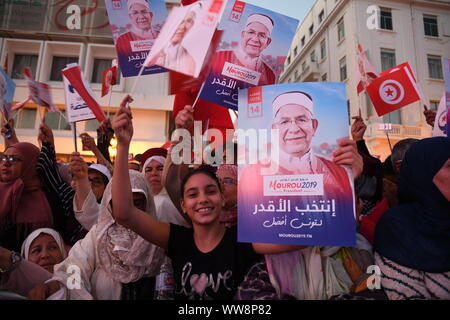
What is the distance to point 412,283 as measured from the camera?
4.28 feet

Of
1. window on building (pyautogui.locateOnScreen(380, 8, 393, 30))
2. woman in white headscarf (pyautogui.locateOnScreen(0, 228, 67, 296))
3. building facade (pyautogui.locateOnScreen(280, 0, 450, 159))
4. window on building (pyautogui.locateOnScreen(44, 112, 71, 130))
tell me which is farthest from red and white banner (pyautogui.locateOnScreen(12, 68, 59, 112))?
window on building (pyautogui.locateOnScreen(380, 8, 393, 30))

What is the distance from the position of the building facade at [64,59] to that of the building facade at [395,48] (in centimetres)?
854

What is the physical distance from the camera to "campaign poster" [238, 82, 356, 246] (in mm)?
1261

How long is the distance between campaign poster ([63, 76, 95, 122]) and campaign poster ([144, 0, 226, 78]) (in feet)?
5.20

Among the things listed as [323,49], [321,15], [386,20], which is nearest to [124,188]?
[386,20]

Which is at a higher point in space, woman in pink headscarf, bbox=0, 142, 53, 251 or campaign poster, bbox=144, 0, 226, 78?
campaign poster, bbox=144, 0, 226, 78

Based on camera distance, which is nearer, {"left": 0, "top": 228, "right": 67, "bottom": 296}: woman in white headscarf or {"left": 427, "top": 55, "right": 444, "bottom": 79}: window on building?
{"left": 0, "top": 228, "right": 67, "bottom": 296}: woman in white headscarf

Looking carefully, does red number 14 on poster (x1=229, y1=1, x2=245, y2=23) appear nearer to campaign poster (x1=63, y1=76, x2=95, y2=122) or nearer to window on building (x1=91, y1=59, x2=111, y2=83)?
campaign poster (x1=63, y1=76, x2=95, y2=122)

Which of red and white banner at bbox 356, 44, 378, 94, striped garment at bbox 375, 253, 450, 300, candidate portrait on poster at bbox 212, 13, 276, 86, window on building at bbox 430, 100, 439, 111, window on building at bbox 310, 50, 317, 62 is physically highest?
window on building at bbox 310, 50, 317, 62

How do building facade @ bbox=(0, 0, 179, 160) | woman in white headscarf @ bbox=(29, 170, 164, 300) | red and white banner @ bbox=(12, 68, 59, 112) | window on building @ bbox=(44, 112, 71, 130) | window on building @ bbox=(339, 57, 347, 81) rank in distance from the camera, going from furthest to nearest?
window on building @ bbox=(44, 112, 71, 130)
building facade @ bbox=(0, 0, 179, 160)
window on building @ bbox=(339, 57, 347, 81)
red and white banner @ bbox=(12, 68, 59, 112)
woman in white headscarf @ bbox=(29, 170, 164, 300)

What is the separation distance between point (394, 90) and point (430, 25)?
1483 centimetres

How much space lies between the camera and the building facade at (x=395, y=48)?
501 inches

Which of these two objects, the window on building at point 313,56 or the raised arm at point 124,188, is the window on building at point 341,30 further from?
the raised arm at point 124,188

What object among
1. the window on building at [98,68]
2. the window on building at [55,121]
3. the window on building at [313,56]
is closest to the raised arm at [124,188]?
the window on building at [55,121]
